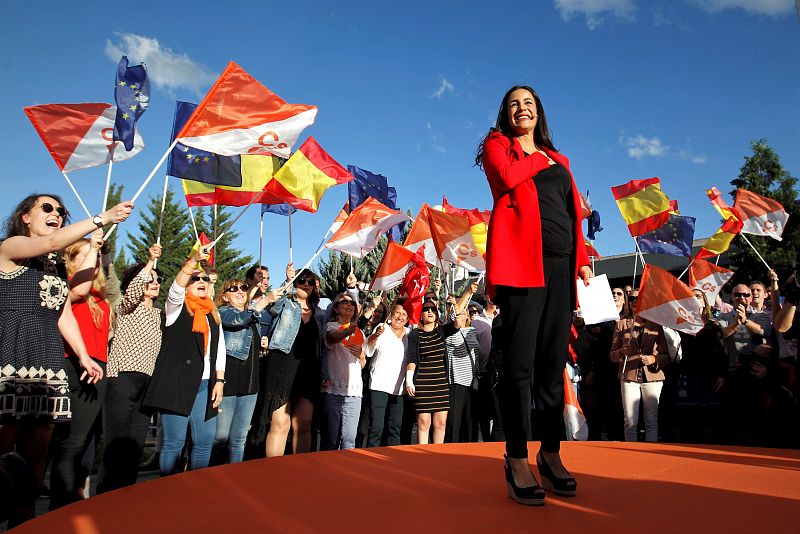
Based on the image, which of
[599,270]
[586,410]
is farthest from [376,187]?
[599,270]

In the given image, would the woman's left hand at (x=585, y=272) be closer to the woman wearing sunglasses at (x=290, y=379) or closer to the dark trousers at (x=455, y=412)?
the woman wearing sunglasses at (x=290, y=379)

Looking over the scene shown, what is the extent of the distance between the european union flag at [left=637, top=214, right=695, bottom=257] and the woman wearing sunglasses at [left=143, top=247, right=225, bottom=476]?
742 cm

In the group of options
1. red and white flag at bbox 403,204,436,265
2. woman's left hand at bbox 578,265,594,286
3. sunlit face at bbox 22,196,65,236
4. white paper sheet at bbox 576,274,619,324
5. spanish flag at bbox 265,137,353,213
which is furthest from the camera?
red and white flag at bbox 403,204,436,265

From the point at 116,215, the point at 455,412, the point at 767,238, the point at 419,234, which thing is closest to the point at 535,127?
the point at 116,215

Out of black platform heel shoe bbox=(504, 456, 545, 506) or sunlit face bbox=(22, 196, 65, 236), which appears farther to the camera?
sunlit face bbox=(22, 196, 65, 236)

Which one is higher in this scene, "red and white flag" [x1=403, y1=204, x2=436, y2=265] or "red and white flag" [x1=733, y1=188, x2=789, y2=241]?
"red and white flag" [x1=733, y1=188, x2=789, y2=241]

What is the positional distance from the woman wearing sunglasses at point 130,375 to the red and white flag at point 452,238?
4.79 m

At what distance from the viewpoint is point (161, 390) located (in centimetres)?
419

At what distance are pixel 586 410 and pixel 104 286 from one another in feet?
19.6

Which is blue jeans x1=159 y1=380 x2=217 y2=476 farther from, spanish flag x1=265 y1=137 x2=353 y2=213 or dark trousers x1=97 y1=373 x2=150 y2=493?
spanish flag x1=265 y1=137 x2=353 y2=213

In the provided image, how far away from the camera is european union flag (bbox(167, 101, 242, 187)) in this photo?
6801 millimetres

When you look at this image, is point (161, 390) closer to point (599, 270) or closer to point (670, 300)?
point (670, 300)

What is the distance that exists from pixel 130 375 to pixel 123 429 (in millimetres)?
390

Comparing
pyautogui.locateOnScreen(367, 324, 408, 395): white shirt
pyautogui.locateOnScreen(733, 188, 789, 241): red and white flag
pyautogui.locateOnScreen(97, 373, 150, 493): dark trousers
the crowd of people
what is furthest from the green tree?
pyautogui.locateOnScreen(97, 373, 150, 493): dark trousers
